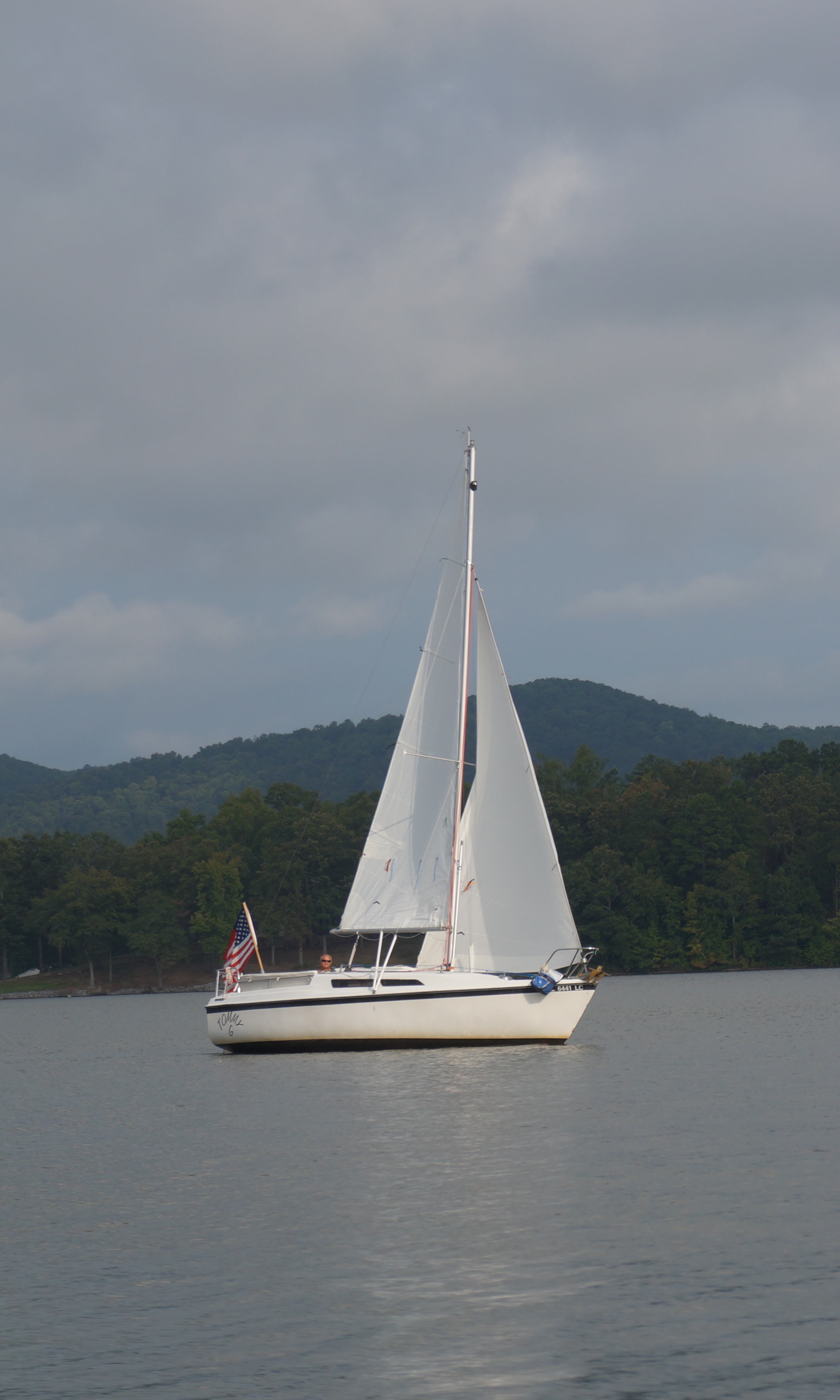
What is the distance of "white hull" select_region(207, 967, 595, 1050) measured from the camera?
45.0 meters

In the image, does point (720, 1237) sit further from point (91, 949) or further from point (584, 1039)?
point (91, 949)

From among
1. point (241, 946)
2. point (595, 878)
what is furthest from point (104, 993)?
point (241, 946)

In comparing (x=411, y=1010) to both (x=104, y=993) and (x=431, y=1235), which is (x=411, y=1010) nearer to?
(x=431, y=1235)

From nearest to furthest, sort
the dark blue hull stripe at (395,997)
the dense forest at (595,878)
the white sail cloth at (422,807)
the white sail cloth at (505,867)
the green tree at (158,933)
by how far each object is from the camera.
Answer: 1. the dark blue hull stripe at (395,997)
2. the white sail cloth at (505,867)
3. the white sail cloth at (422,807)
4. the dense forest at (595,878)
5. the green tree at (158,933)

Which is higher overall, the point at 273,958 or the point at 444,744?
the point at 444,744

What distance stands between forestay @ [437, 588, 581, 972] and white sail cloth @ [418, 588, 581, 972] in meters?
0.03

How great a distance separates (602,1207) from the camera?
78.4ft

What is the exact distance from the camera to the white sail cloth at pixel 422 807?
4844 centimetres

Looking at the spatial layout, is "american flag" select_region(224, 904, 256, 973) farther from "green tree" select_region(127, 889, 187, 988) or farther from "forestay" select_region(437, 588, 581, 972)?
"green tree" select_region(127, 889, 187, 988)

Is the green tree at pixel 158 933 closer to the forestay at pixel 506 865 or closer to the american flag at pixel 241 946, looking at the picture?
the american flag at pixel 241 946

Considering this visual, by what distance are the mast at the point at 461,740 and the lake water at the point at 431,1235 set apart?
4402mm

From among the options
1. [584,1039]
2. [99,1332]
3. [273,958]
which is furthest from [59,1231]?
[273,958]

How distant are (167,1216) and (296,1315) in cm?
743

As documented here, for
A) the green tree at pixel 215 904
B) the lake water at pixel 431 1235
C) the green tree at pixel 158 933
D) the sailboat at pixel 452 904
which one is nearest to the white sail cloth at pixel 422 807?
the sailboat at pixel 452 904
